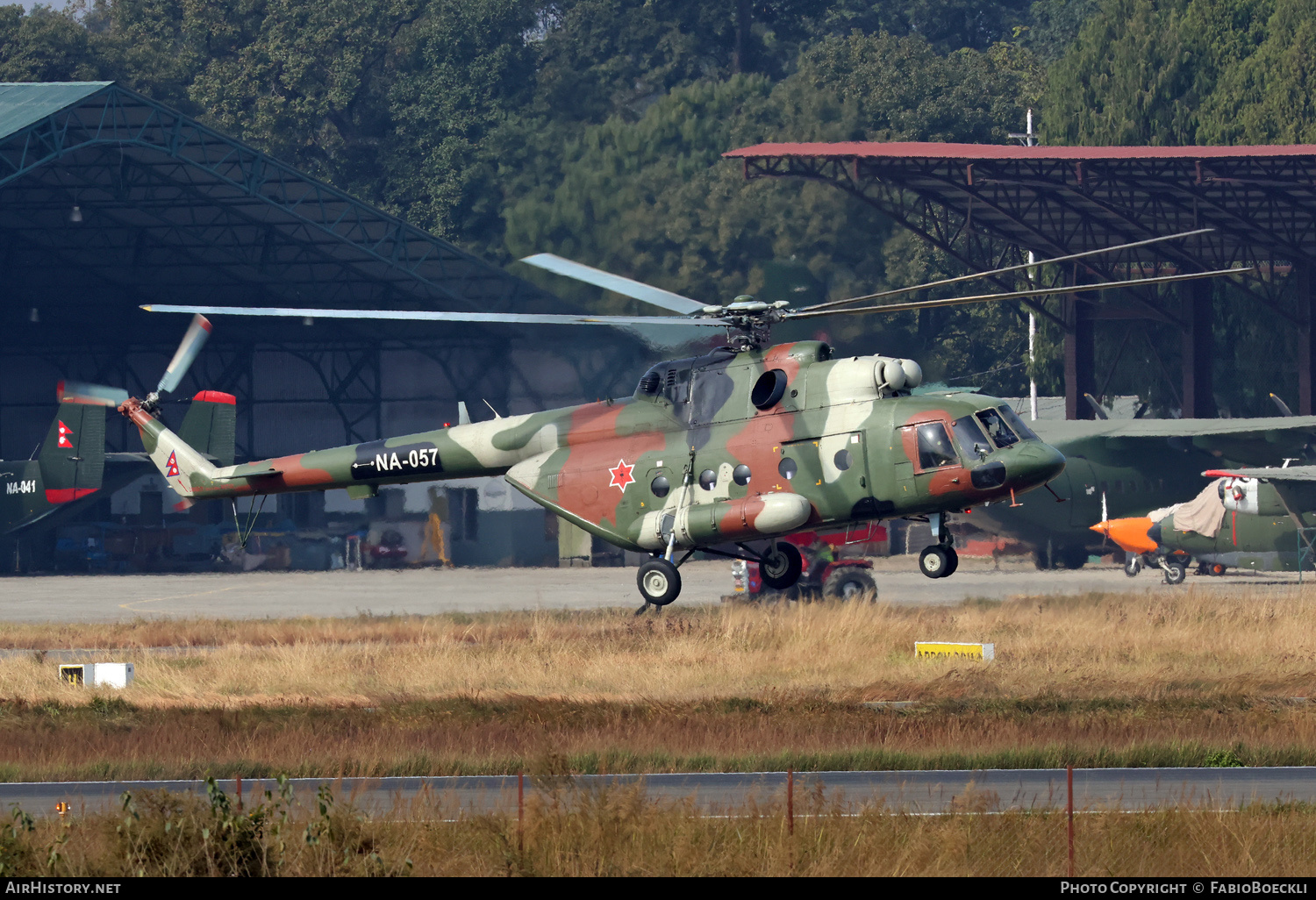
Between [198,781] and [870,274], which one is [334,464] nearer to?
[198,781]

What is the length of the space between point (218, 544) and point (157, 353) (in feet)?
38.0

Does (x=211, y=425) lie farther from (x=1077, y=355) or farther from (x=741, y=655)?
(x=1077, y=355)

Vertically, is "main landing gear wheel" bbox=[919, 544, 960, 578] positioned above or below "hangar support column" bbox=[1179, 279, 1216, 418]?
below

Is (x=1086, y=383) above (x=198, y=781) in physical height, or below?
above

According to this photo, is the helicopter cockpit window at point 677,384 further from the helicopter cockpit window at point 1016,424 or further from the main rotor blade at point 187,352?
the main rotor blade at point 187,352

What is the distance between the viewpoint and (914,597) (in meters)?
40.1

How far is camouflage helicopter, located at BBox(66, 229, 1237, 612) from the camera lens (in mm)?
23312

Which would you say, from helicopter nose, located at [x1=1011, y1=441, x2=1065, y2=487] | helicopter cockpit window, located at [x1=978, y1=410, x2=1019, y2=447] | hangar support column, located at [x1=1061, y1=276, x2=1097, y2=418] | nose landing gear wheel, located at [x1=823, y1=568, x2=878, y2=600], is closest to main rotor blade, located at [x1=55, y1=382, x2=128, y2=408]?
nose landing gear wheel, located at [x1=823, y1=568, x2=878, y2=600]

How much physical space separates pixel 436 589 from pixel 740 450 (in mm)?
24390

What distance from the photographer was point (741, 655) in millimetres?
28516

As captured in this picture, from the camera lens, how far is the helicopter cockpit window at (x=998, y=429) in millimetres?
23297

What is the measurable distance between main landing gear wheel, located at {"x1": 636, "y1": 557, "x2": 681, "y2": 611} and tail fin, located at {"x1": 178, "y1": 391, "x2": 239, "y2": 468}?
1407cm

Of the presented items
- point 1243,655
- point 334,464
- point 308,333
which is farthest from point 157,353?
point 1243,655

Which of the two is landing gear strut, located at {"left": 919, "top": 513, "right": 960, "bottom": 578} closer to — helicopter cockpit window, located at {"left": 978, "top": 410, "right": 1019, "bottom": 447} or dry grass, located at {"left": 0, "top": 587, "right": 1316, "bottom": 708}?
helicopter cockpit window, located at {"left": 978, "top": 410, "right": 1019, "bottom": 447}
